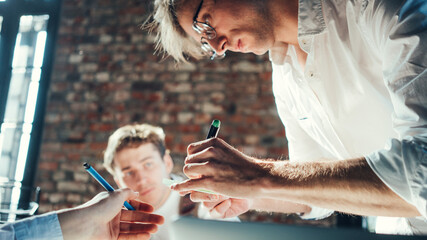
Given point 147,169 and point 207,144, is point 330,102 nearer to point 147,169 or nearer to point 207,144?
point 207,144

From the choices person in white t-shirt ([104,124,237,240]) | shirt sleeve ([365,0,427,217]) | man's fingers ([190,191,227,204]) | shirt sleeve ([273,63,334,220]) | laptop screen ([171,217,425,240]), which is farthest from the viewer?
person in white t-shirt ([104,124,237,240])

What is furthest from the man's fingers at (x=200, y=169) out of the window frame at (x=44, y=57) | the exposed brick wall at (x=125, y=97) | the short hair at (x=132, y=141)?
the window frame at (x=44, y=57)

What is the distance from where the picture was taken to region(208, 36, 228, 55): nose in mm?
1311

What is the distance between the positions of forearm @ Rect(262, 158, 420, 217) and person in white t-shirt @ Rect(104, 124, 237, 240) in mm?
1148

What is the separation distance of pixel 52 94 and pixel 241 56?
5.48ft

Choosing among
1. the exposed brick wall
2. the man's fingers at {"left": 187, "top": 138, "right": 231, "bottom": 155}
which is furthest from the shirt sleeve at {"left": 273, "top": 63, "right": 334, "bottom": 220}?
the exposed brick wall

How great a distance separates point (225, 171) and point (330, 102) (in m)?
0.50

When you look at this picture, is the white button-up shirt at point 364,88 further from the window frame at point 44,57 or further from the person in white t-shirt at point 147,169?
the window frame at point 44,57

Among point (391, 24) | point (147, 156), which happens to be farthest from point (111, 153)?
point (391, 24)

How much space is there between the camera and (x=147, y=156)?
209cm

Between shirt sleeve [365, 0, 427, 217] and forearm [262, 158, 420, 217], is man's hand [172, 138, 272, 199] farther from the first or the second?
shirt sleeve [365, 0, 427, 217]

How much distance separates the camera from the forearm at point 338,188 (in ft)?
2.14

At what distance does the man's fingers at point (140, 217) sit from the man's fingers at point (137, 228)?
2 centimetres

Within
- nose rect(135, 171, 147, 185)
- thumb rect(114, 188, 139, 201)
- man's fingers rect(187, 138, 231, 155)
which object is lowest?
nose rect(135, 171, 147, 185)
